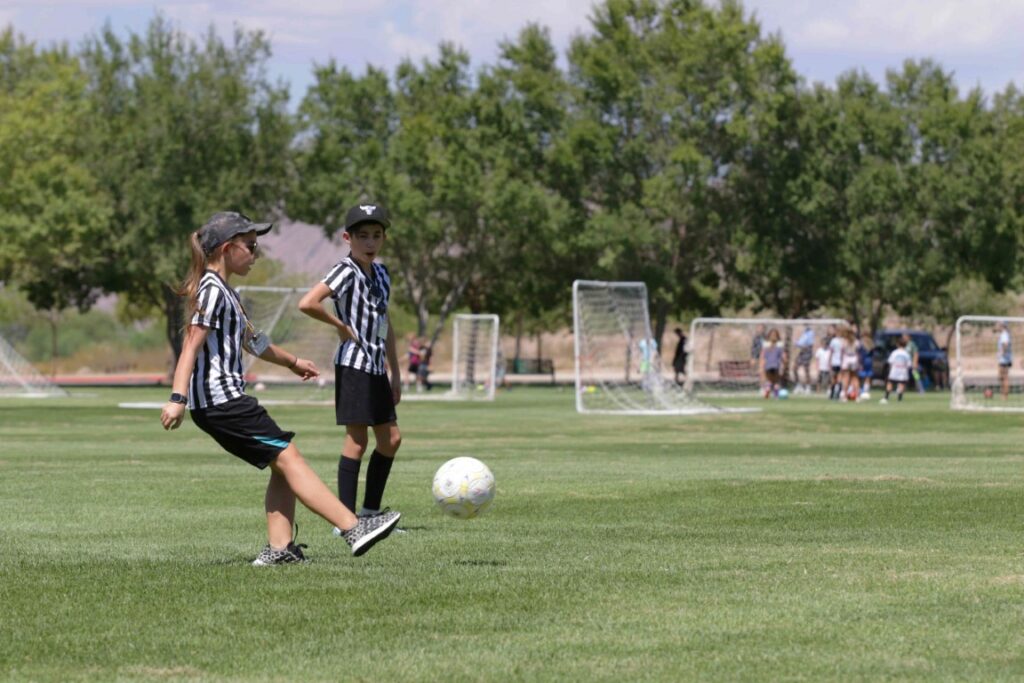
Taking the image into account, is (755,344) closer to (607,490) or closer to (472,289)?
(472,289)

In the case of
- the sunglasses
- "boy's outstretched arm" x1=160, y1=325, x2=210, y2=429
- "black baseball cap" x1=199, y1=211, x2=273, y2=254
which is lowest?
"boy's outstretched arm" x1=160, y1=325, x2=210, y2=429

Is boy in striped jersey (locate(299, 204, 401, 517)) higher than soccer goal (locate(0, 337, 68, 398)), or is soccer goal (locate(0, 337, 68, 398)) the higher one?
boy in striped jersey (locate(299, 204, 401, 517))

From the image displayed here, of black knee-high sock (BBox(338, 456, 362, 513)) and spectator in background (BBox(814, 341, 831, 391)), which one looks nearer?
black knee-high sock (BBox(338, 456, 362, 513))

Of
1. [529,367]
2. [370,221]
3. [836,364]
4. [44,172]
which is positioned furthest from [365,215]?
[529,367]

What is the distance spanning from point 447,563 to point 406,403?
106ft

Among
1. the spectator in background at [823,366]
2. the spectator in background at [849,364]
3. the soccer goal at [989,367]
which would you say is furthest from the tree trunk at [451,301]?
the spectator in background at [849,364]

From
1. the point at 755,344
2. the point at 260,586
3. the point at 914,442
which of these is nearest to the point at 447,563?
the point at 260,586

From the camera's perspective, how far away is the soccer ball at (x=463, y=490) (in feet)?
33.2

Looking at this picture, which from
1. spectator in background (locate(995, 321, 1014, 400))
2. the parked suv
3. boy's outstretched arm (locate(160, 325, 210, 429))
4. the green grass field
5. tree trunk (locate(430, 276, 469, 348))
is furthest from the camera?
tree trunk (locate(430, 276, 469, 348))

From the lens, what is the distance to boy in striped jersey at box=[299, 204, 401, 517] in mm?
10758

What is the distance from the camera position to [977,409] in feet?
115

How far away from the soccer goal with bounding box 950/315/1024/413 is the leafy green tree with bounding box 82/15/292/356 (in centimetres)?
2710

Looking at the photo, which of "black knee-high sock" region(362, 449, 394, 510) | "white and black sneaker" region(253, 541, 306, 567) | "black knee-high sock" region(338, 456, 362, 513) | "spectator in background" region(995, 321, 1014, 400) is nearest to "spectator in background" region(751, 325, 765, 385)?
"spectator in background" region(995, 321, 1014, 400)

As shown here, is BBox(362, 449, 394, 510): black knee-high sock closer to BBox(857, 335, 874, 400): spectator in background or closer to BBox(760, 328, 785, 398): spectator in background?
BBox(760, 328, 785, 398): spectator in background
